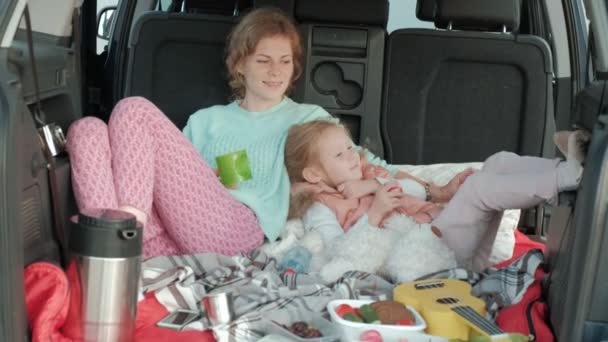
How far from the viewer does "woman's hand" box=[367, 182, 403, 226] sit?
8.96 ft

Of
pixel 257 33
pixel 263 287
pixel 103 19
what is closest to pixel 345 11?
pixel 257 33

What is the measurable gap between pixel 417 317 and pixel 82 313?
715mm

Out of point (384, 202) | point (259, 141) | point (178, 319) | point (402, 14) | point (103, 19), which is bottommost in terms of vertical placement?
point (178, 319)

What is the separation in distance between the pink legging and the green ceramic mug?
0.58 feet

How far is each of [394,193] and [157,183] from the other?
28.5 inches

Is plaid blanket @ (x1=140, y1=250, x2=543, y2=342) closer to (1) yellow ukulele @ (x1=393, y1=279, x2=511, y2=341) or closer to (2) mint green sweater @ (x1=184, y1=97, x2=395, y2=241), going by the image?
(1) yellow ukulele @ (x1=393, y1=279, x2=511, y2=341)

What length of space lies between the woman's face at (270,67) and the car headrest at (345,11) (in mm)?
186

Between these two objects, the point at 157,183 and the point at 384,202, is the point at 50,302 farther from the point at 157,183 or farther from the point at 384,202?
the point at 384,202

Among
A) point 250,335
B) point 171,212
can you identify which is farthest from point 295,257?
point 250,335

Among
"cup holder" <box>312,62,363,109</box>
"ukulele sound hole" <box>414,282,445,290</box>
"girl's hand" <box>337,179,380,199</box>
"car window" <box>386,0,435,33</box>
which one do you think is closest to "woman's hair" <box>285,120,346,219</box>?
"girl's hand" <box>337,179,380,199</box>

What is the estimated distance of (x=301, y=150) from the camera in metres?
2.88

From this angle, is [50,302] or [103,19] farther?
[103,19]

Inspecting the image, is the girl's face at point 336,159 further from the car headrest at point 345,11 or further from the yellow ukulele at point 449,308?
the yellow ukulele at point 449,308

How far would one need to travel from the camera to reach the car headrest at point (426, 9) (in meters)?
3.22
